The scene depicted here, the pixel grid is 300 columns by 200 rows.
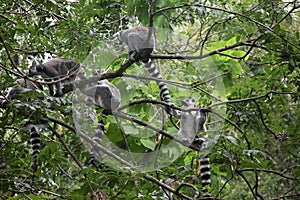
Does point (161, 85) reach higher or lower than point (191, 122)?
higher

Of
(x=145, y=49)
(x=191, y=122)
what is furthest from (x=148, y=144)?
(x=145, y=49)

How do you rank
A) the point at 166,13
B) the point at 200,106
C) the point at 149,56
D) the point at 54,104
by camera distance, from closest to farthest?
1. the point at 54,104
2. the point at 149,56
3. the point at 200,106
4. the point at 166,13

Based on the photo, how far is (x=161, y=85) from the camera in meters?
2.76

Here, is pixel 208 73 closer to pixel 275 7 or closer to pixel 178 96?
pixel 178 96

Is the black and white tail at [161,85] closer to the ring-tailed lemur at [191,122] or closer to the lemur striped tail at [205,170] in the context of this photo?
the ring-tailed lemur at [191,122]

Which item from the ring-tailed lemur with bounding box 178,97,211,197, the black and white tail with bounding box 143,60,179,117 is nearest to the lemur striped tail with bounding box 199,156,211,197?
the ring-tailed lemur with bounding box 178,97,211,197

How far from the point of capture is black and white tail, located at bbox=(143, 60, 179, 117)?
8.34 ft

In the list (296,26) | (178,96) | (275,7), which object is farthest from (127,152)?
(296,26)

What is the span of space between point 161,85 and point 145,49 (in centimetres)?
33

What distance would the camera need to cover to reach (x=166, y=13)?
9.70 ft

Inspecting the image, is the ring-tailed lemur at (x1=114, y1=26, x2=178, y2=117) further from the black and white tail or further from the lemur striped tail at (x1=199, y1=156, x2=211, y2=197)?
the lemur striped tail at (x1=199, y1=156, x2=211, y2=197)

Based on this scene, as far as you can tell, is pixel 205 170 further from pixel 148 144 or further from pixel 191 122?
pixel 148 144

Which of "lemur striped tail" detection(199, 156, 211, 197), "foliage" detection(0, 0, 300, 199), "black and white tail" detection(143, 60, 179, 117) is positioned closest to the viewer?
"foliage" detection(0, 0, 300, 199)

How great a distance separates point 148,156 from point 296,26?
6725 millimetres
